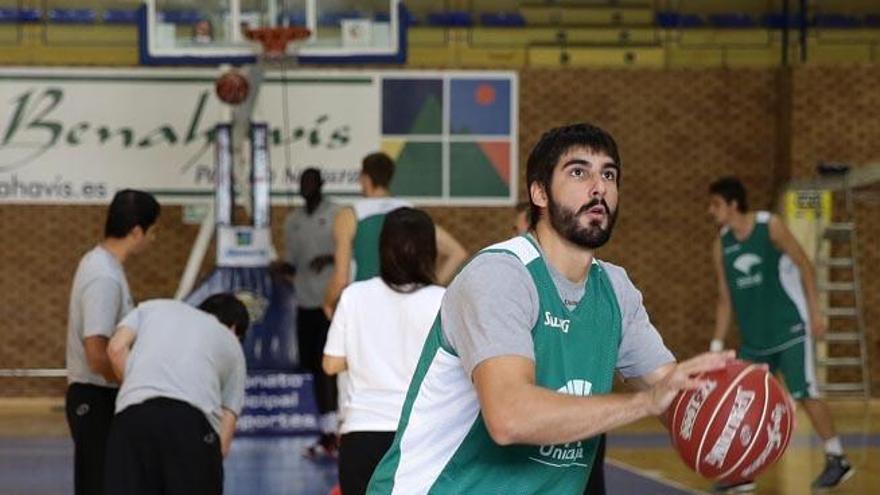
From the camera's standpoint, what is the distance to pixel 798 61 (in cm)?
1636

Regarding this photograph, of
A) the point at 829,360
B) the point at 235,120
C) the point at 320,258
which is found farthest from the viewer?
the point at 829,360

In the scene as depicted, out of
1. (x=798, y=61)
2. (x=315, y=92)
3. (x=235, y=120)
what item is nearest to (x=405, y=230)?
(x=235, y=120)

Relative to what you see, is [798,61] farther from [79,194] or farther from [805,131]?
[79,194]

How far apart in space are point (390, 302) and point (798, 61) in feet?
34.9

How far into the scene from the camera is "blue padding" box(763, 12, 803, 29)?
16.5m

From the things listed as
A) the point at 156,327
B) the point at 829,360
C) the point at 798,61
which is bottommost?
the point at 829,360

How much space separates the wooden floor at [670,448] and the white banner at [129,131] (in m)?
2.00

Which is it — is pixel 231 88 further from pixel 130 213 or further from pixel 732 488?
pixel 130 213

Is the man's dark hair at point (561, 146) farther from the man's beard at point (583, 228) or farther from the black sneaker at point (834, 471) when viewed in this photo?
the black sneaker at point (834, 471)

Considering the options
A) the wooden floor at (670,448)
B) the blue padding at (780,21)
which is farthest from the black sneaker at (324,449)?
the blue padding at (780,21)

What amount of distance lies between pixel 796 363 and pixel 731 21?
269 inches

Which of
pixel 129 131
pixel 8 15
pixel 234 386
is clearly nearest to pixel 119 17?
pixel 8 15

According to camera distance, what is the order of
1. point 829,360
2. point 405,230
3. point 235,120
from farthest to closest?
point 829,360, point 235,120, point 405,230

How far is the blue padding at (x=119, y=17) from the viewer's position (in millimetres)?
16078
